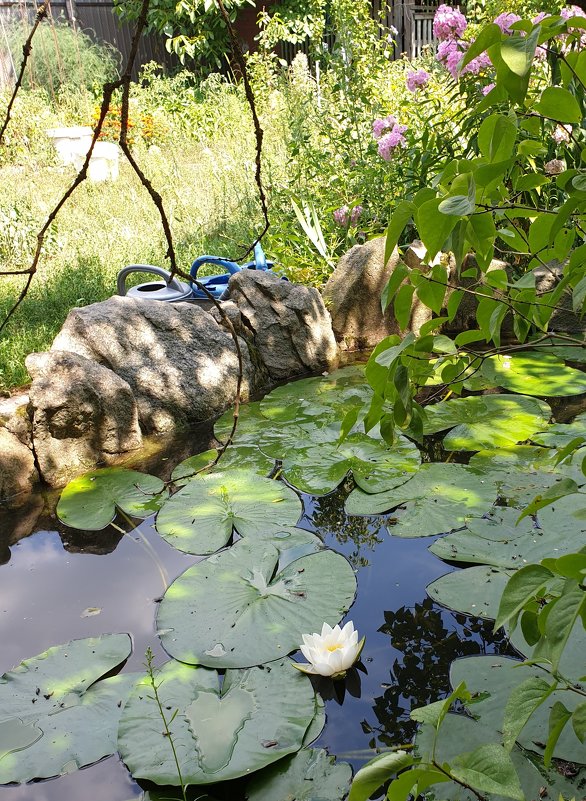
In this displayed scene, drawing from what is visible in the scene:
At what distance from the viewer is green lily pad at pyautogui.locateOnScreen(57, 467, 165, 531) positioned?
260 centimetres

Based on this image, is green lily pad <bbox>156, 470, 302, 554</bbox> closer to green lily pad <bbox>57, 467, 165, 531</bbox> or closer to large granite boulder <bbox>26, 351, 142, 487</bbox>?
green lily pad <bbox>57, 467, 165, 531</bbox>

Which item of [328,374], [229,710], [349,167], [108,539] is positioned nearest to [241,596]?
[229,710]

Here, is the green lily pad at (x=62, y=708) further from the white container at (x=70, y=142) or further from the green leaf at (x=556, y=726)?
the white container at (x=70, y=142)

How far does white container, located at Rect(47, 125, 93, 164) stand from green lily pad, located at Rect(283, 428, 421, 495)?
18.0 feet

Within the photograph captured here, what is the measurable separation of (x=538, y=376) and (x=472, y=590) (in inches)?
66.0

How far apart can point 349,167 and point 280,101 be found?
3208 millimetres

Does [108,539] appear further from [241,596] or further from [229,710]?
→ [229,710]

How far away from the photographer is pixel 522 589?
2.62 ft

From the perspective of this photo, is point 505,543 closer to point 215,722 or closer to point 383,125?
point 215,722

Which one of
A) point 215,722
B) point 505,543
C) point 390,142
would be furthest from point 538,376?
point 215,722

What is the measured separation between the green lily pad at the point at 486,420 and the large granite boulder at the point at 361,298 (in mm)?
922

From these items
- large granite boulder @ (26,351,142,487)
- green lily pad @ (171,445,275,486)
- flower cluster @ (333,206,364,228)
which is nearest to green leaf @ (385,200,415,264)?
green lily pad @ (171,445,275,486)

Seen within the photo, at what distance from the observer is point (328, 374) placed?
3.77 m

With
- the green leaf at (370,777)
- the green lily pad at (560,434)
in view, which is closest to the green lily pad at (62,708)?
the green leaf at (370,777)
